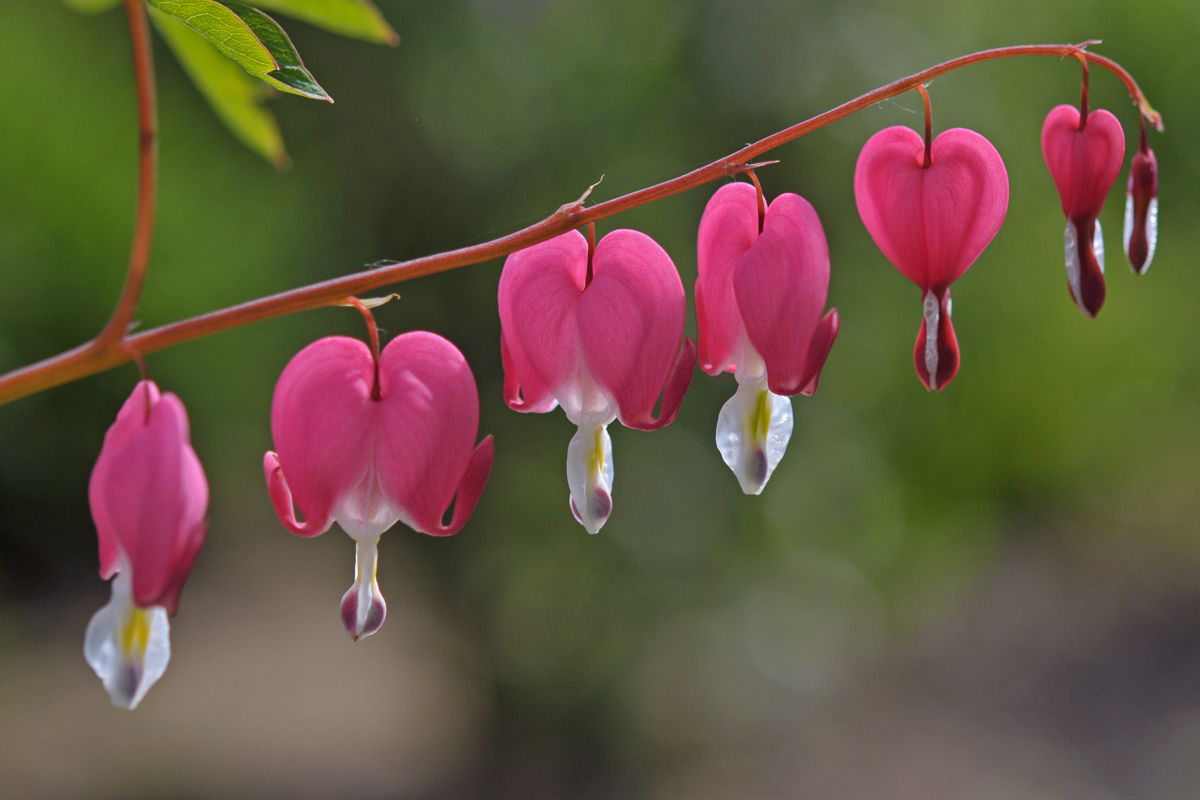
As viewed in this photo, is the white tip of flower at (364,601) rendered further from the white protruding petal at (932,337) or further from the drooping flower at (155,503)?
the white protruding petal at (932,337)

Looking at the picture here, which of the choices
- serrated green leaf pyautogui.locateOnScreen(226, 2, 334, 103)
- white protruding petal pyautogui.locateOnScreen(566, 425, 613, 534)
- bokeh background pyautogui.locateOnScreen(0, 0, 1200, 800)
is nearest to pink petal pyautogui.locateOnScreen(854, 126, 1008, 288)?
white protruding petal pyautogui.locateOnScreen(566, 425, 613, 534)

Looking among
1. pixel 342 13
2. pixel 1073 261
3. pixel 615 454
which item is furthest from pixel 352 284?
pixel 615 454

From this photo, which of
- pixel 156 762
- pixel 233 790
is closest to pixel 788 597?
pixel 233 790

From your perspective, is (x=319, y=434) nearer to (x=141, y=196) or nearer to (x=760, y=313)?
(x=141, y=196)

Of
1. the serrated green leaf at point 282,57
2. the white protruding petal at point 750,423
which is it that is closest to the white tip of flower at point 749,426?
the white protruding petal at point 750,423

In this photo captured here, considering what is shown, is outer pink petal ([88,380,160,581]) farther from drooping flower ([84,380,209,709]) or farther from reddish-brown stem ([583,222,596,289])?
reddish-brown stem ([583,222,596,289])
